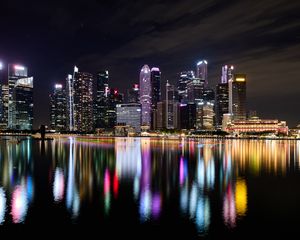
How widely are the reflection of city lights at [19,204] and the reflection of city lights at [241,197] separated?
12.9m

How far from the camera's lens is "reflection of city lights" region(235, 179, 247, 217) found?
2350 centimetres

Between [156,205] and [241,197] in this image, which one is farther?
[241,197]

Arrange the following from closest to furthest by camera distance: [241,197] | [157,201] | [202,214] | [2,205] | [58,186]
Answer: [202,214]
[2,205]
[157,201]
[241,197]
[58,186]

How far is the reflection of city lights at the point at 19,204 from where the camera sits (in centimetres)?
2133

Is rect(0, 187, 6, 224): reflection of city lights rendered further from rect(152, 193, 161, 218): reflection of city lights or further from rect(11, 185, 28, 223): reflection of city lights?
rect(152, 193, 161, 218): reflection of city lights

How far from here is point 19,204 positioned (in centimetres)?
2488

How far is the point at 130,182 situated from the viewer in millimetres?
34750

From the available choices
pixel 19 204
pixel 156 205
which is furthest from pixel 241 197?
pixel 19 204

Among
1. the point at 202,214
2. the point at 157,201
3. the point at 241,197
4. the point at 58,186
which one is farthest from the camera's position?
the point at 58,186

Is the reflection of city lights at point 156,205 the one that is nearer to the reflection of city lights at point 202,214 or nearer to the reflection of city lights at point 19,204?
the reflection of city lights at point 202,214

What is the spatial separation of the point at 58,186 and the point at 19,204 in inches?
293

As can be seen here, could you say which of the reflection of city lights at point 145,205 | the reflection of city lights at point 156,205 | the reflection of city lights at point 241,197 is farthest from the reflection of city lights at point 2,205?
the reflection of city lights at point 241,197

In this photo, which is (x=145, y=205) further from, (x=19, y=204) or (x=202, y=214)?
(x=19, y=204)

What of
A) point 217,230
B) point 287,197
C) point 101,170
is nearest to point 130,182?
point 101,170
